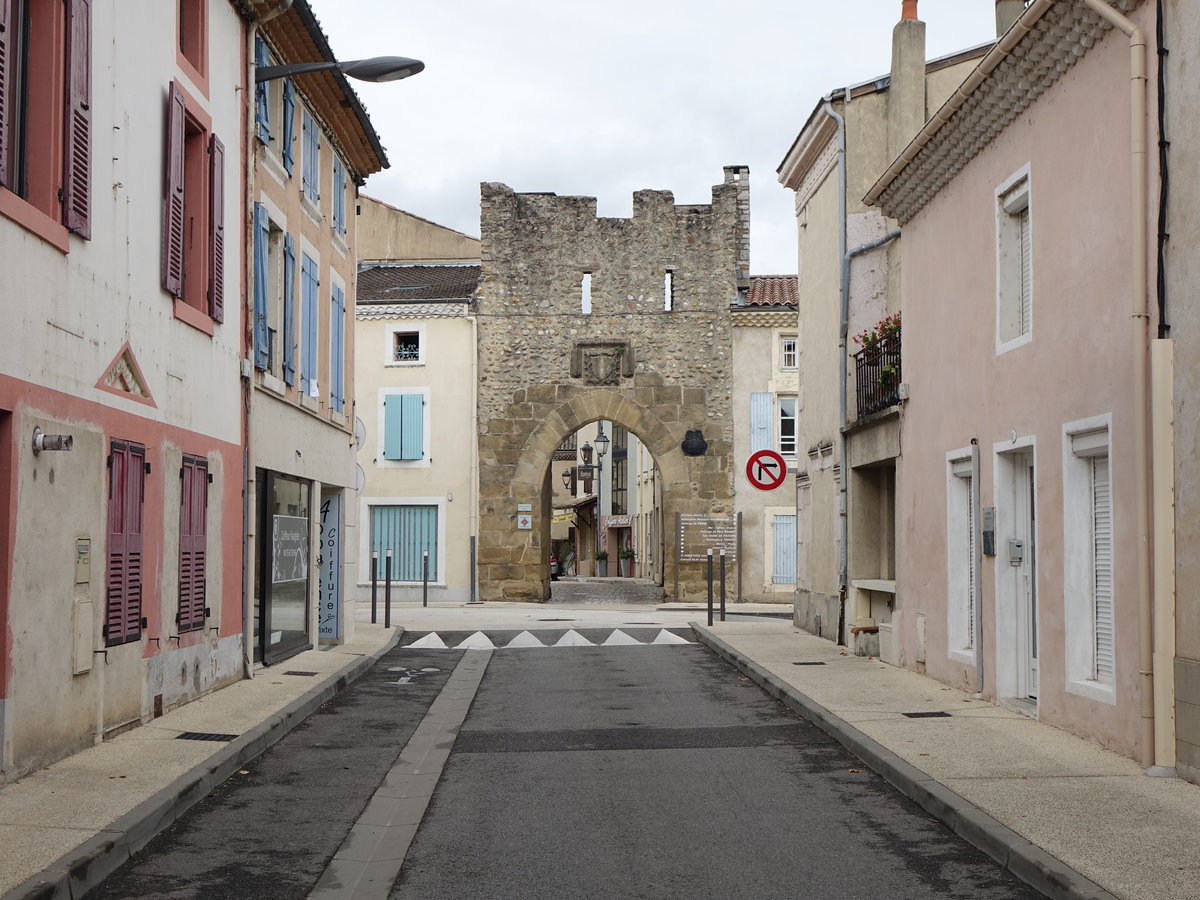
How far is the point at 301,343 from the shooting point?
15961 mm

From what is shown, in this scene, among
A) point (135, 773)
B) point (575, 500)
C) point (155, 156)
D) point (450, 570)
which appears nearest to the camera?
point (135, 773)

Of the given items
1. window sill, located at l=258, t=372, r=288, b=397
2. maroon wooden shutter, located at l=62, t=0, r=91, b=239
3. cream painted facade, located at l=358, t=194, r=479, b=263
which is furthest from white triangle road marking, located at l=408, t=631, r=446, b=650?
cream painted facade, located at l=358, t=194, r=479, b=263

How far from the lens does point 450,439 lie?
31.5 m

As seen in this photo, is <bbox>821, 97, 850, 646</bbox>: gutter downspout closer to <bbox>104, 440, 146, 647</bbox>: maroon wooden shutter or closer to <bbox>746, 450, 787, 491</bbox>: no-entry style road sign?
<bbox>746, 450, 787, 491</bbox>: no-entry style road sign

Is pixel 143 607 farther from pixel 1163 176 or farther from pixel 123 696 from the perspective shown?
pixel 1163 176

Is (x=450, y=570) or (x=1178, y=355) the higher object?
(x=1178, y=355)

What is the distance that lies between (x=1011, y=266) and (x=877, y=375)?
5.14 metres

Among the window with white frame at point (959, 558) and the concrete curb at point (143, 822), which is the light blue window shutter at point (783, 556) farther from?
the concrete curb at point (143, 822)

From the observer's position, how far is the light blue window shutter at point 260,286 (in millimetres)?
13695

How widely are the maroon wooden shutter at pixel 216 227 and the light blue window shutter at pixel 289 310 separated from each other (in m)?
2.67

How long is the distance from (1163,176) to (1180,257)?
1.67 ft

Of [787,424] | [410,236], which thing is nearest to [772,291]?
[787,424]

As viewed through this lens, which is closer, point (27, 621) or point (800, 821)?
point (800, 821)

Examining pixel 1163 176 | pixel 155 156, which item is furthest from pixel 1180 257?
pixel 155 156
